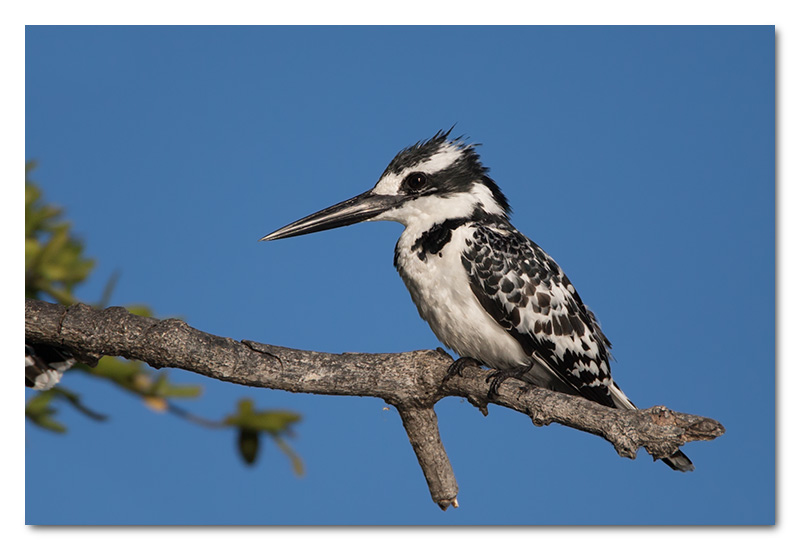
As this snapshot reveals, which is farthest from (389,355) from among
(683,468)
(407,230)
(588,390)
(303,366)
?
(683,468)

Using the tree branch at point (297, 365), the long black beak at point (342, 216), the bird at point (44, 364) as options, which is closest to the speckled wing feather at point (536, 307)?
the tree branch at point (297, 365)

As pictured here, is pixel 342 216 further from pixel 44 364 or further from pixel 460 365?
pixel 44 364

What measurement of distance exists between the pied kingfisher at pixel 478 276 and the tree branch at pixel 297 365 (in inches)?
3.3

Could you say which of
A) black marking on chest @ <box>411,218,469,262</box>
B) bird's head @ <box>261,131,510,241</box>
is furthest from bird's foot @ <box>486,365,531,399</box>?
bird's head @ <box>261,131,510,241</box>

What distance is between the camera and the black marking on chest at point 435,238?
9.48 feet

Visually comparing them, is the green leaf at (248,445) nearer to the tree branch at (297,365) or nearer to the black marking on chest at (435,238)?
the tree branch at (297,365)

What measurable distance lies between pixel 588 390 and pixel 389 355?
0.72m

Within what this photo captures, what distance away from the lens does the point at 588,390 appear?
9.55ft

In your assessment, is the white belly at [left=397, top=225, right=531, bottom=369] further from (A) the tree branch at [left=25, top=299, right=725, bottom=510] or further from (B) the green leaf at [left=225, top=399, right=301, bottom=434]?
(B) the green leaf at [left=225, top=399, right=301, bottom=434]

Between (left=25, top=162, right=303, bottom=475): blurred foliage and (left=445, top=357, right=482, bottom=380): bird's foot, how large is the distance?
916 millimetres

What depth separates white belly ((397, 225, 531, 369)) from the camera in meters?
2.83

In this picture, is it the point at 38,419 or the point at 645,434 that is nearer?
the point at 645,434

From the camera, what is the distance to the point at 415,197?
3.02 meters
